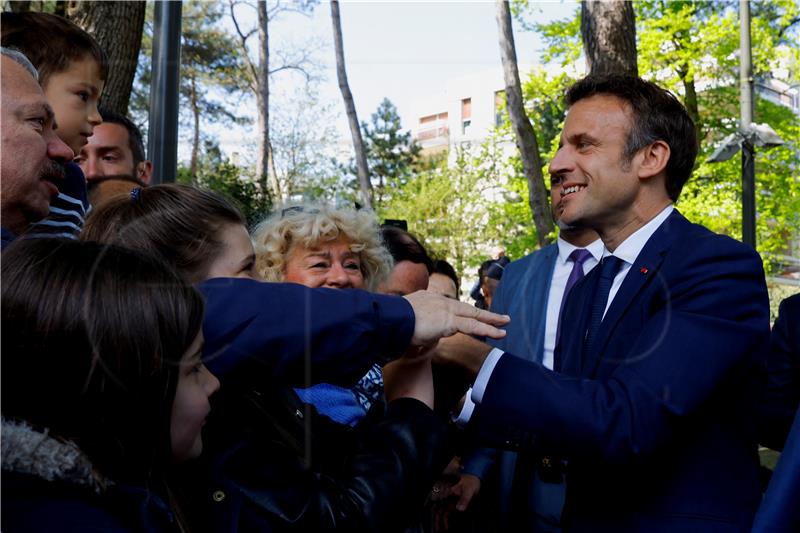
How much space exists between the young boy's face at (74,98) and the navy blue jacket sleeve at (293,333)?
170 centimetres

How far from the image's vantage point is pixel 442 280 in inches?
234

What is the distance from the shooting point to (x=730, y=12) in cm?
1955

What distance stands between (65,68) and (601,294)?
2091 millimetres

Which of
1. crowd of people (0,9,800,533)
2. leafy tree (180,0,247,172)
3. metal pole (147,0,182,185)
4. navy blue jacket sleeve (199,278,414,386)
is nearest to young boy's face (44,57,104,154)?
crowd of people (0,9,800,533)

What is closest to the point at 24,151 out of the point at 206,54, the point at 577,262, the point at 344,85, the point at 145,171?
the point at 577,262

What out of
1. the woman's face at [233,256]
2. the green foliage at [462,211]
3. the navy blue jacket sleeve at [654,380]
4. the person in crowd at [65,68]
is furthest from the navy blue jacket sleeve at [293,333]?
the green foliage at [462,211]

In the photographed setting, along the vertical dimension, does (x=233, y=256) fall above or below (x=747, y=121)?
below

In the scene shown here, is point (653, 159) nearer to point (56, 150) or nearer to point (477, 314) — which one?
point (477, 314)

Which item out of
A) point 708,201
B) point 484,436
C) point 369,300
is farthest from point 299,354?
point 708,201

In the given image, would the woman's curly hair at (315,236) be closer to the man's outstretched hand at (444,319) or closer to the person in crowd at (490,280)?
the man's outstretched hand at (444,319)

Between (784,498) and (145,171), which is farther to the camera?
(145,171)

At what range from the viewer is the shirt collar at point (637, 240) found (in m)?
2.44

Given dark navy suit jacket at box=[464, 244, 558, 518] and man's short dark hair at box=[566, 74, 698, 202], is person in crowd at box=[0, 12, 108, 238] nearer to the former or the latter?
dark navy suit jacket at box=[464, 244, 558, 518]

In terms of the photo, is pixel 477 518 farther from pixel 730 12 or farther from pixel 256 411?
pixel 730 12
